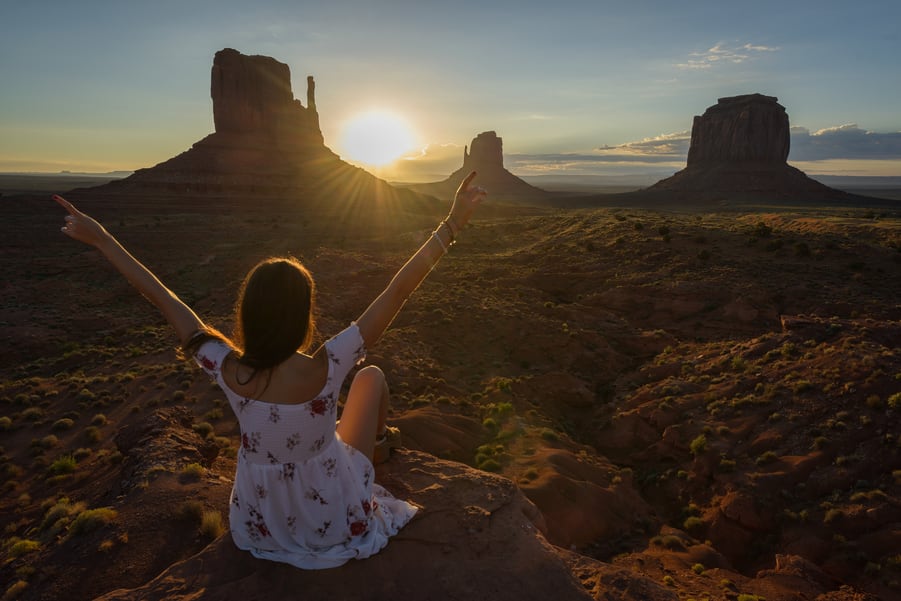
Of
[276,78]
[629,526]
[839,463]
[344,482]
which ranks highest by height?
[276,78]

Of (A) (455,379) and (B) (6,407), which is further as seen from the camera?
(A) (455,379)

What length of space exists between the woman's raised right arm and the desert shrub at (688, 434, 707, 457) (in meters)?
11.5

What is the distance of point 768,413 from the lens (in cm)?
1344

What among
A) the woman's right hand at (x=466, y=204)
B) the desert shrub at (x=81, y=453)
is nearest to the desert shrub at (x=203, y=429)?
the desert shrub at (x=81, y=453)

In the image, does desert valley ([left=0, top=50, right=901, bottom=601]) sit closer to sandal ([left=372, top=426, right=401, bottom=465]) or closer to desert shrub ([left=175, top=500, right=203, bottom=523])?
desert shrub ([left=175, top=500, right=203, bottom=523])

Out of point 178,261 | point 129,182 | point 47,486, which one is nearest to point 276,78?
point 129,182

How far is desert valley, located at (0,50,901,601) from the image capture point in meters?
4.93

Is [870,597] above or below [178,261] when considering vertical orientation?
below

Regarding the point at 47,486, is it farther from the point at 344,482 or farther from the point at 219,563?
Answer: the point at 344,482

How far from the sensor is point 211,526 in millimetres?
5848

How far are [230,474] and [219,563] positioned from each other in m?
4.74

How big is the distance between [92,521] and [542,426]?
10.8 m

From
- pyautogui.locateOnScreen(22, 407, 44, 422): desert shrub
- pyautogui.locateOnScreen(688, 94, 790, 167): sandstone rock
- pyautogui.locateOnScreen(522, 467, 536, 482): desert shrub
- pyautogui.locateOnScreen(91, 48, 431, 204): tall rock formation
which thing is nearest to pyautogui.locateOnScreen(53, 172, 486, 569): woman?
pyautogui.locateOnScreen(522, 467, 536, 482): desert shrub

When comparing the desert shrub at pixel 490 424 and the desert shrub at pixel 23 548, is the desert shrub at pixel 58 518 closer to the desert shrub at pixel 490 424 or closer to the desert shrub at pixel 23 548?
the desert shrub at pixel 23 548
